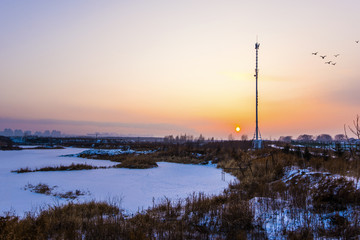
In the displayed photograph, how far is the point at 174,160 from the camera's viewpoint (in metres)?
31.5

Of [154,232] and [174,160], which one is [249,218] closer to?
[154,232]

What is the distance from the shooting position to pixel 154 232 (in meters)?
5.71

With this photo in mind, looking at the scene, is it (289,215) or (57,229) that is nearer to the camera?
(57,229)

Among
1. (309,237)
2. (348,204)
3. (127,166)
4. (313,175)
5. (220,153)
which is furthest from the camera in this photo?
(220,153)

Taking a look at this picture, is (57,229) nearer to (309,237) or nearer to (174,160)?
(309,237)

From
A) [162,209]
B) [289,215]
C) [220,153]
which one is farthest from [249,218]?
[220,153]

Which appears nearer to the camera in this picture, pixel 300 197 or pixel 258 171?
pixel 300 197

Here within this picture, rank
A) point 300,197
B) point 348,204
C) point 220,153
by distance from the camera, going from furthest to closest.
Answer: point 220,153
point 300,197
point 348,204

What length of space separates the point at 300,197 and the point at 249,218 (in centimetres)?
235

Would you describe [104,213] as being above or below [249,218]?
below

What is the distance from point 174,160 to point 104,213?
23.6 metres

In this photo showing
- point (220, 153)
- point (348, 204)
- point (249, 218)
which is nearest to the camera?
point (249, 218)

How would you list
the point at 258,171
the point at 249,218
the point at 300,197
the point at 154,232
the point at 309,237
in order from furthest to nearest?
the point at 258,171 < the point at 300,197 < the point at 249,218 < the point at 154,232 < the point at 309,237

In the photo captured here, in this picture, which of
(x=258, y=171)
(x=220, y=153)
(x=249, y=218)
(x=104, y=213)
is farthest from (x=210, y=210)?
(x=220, y=153)
